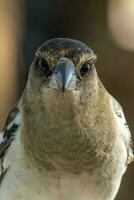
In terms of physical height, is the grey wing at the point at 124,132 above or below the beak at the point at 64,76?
below

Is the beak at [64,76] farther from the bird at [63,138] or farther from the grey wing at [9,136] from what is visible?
the grey wing at [9,136]

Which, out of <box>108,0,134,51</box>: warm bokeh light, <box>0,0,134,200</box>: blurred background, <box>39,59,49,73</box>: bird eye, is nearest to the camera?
<box>39,59,49,73</box>: bird eye

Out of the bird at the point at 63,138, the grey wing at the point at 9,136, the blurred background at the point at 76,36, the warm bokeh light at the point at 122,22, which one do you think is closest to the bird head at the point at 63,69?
the bird at the point at 63,138

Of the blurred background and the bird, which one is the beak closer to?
the bird

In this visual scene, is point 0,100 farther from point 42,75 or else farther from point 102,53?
point 42,75

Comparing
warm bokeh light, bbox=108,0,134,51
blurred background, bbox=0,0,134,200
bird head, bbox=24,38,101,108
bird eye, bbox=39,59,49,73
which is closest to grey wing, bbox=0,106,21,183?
bird head, bbox=24,38,101,108

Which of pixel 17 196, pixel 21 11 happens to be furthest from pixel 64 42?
pixel 21 11

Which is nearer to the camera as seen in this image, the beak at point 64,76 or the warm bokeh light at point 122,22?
the beak at point 64,76
